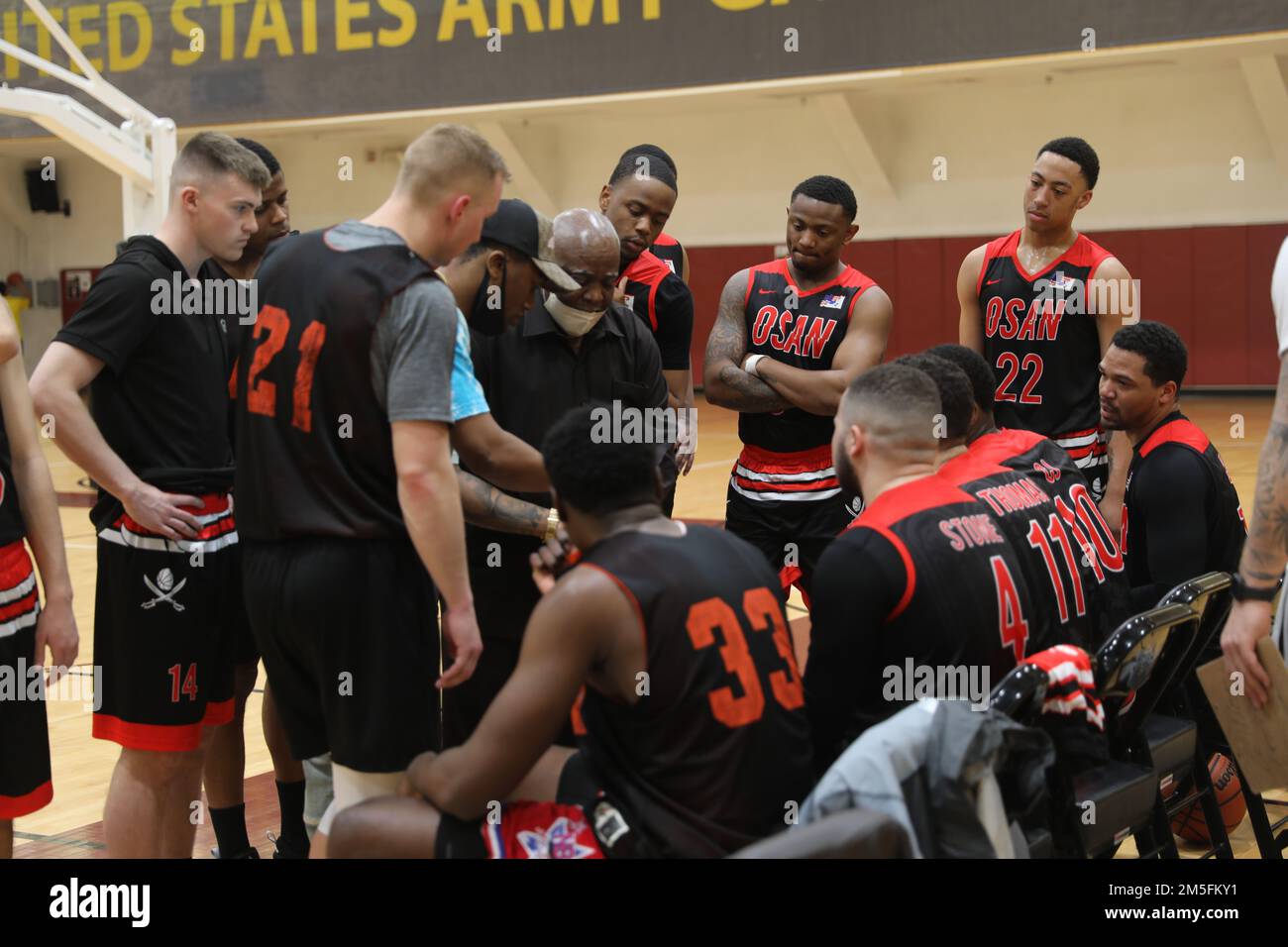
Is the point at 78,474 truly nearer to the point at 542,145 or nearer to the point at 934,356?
the point at 542,145

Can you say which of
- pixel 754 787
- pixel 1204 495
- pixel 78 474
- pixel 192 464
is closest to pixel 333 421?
pixel 192 464

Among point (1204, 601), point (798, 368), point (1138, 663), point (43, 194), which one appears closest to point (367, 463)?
point (1138, 663)

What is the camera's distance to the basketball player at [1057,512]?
3.28 m

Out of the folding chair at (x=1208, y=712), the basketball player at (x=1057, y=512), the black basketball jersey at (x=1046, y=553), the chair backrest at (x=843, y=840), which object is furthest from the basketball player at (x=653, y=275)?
the chair backrest at (x=843, y=840)

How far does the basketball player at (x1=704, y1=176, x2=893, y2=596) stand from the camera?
5.12 m

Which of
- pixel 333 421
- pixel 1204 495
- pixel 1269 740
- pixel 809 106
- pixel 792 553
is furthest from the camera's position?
pixel 809 106

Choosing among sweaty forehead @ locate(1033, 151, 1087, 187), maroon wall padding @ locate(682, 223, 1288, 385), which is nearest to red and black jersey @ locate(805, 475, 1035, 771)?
sweaty forehead @ locate(1033, 151, 1087, 187)

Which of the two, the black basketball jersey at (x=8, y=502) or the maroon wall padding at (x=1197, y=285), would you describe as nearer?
the black basketball jersey at (x=8, y=502)

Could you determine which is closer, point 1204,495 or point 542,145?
point 1204,495

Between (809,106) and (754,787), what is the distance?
51.5ft

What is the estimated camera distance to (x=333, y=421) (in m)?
2.95

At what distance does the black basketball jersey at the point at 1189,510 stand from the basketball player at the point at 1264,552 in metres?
0.91

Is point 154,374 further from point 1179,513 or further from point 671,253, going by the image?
point 1179,513

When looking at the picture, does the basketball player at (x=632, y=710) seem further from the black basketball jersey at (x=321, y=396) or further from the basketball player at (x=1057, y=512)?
the basketball player at (x=1057, y=512)
